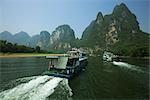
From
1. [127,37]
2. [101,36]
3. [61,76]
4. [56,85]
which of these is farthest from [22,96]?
[101,36]

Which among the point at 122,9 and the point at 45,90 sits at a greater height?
the point at 122,9

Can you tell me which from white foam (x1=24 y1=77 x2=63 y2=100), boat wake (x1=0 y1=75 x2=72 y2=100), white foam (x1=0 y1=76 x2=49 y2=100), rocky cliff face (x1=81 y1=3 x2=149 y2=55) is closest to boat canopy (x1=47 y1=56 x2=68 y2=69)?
white foam (x1=24 y1=77 x2=63 y2=100)

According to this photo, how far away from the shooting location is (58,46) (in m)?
187

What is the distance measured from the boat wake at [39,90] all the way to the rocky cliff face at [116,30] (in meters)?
122

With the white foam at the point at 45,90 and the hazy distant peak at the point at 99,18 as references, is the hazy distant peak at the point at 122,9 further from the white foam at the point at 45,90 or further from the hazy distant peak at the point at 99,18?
the white foam at the point at 45,90

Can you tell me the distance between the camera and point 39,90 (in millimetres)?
14484

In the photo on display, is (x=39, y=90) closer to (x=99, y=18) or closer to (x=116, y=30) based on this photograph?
(x=116, y=30)

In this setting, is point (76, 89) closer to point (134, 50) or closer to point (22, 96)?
point (22, 96)

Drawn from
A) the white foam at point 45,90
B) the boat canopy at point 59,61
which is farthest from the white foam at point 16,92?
the boat canopy at point 59,61

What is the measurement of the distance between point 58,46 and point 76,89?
6735 inches

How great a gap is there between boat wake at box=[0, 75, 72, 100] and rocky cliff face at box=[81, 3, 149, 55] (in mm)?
122334

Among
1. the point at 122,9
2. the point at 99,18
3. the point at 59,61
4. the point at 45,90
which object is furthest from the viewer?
the point at 99,18

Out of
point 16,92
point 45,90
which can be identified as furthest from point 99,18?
point 16,92

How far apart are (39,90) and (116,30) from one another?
14455 centimetres
